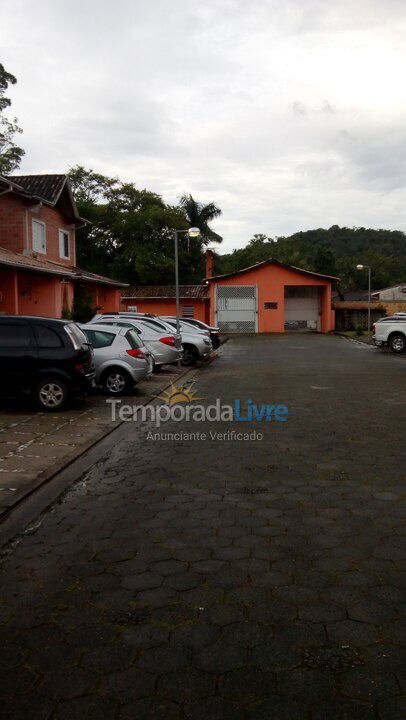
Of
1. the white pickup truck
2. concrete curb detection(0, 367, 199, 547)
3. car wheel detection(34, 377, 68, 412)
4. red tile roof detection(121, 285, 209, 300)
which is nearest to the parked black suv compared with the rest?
car wheel detection(34, 377, 68, 412)

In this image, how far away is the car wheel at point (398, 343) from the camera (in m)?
26.7

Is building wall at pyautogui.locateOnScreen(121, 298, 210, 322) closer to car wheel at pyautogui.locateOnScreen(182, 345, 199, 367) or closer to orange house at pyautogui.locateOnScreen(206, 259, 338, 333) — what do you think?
orange house at pyautogui.locateOnScreen(206, 259, 338, 333)

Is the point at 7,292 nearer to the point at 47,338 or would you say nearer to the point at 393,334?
the point at 47,338

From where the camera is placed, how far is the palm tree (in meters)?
51.4

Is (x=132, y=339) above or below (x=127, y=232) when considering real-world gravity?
below

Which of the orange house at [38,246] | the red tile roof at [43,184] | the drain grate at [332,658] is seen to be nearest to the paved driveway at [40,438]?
the drain grate at [332,658]

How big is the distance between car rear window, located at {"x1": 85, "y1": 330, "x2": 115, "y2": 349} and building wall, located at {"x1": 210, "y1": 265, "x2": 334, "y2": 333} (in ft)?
103

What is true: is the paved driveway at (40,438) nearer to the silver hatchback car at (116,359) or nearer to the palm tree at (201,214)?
the silver hatchback car at (116,359)

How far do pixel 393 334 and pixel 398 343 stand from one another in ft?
1.48

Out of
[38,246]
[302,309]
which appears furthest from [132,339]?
[302,309]

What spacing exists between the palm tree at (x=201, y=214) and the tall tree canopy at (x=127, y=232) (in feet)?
3.08

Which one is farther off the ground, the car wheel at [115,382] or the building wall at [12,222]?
the building wall at [12,222]

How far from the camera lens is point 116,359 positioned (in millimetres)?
12984

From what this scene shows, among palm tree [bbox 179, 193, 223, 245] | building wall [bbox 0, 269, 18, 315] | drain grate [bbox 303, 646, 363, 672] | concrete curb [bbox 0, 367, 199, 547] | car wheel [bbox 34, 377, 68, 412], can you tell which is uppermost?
palm tree [bbox 179, 193, 223, 245]
